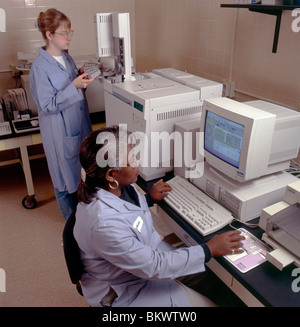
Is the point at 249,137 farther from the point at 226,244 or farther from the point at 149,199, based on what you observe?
the point at 149,199

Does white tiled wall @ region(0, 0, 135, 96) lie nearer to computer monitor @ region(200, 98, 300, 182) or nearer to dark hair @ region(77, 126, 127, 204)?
computer monitor @ region(200, 98, 300, 182)

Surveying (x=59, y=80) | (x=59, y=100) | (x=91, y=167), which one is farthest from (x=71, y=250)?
(x=59, y=80)

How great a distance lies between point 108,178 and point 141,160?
1.84ft

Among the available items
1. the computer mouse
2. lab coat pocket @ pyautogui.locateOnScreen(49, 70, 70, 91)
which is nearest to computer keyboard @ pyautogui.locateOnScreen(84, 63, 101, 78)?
lab coat pocket @ pyautogui.locateOnScreen(49, 70, 70, 91)

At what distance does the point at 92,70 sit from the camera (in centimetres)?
226

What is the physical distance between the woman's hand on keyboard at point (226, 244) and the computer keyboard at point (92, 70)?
143 centimetres

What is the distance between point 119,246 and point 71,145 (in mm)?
1375

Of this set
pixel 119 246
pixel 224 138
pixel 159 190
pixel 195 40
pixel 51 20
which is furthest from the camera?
pixel 195 40

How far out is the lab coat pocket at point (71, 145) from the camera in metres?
2.34

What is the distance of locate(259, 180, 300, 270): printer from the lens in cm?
119

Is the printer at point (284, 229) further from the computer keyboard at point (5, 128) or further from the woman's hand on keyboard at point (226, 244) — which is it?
the computer keyboard at point (5, 128)

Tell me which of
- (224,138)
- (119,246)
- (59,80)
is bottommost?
(119,246)

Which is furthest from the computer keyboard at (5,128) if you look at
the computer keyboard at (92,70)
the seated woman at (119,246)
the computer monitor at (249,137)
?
the computer monitor at (249,137)

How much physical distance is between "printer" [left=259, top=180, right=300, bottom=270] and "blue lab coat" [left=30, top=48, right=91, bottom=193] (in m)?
1.49
